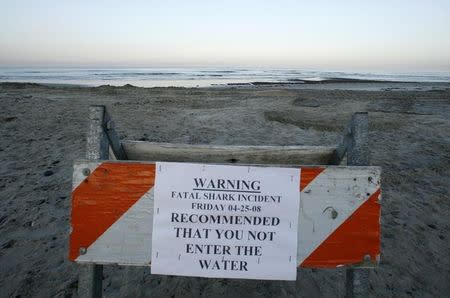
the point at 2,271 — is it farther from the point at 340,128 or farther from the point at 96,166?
the point at 340,128

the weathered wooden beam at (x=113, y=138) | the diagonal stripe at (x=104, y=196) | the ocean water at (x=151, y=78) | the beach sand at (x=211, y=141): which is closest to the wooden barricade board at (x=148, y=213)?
the diagonal stripe at (x=104, y=196)

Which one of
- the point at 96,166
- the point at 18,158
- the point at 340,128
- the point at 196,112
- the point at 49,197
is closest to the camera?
the point at 96,166

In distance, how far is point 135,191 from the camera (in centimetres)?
202

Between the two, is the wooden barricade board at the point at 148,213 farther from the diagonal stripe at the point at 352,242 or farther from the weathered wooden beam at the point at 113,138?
the weathered wooden beam at the point at 113,138

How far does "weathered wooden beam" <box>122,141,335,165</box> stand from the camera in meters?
2.43

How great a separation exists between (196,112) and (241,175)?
373 inches

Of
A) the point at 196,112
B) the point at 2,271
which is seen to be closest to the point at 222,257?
the point at 2,271

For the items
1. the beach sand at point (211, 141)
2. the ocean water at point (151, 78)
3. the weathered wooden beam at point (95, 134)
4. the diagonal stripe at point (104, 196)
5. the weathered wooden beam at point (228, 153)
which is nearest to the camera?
the diagonal stripe at point (104, 196)

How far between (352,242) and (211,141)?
5.98 metres

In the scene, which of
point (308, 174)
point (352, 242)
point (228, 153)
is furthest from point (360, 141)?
point (228, 153)

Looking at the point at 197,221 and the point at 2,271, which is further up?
the point at 197,221

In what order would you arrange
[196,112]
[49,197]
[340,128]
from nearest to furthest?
[49,197], [340,128], [196,112]

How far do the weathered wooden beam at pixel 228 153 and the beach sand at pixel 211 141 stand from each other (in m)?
1.37

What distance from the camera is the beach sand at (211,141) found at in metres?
3.25
